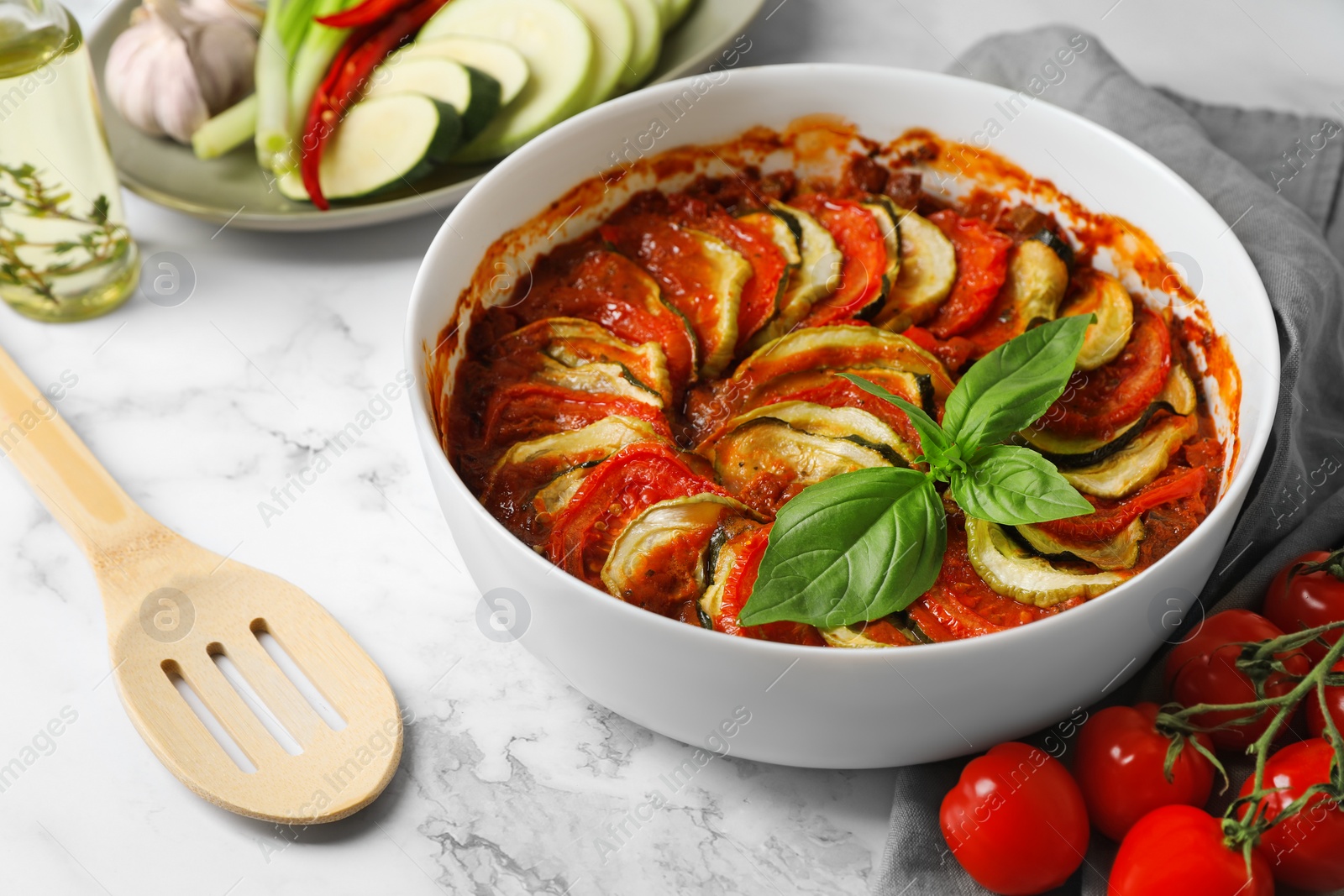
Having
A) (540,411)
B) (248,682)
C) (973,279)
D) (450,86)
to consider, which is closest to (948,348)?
(973,279)

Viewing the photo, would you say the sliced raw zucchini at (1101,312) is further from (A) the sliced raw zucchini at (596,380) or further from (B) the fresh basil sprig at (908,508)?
(A) the sliced raw zucchini at (596,380)

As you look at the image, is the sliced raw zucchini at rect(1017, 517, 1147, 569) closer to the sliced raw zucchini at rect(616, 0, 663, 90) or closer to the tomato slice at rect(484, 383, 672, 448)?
the tomato slice at rect(484, 383, 672, 448)

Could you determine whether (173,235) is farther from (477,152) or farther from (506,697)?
(506,697)

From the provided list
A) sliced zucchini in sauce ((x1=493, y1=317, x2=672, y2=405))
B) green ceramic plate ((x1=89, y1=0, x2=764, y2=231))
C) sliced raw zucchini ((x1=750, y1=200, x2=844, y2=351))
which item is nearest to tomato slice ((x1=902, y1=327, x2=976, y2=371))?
sliced raw zucchini ((x1=750, y1=200, x2=844, y2=351))

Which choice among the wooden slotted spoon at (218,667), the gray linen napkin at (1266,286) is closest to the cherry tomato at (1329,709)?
the gray linen napkin at (1266,286)

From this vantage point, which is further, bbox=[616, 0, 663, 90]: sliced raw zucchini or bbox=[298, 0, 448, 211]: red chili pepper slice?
bbox=[616, 0, 663, 90]: sliced raw zucchini

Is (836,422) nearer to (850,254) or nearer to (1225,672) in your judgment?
(850,254)

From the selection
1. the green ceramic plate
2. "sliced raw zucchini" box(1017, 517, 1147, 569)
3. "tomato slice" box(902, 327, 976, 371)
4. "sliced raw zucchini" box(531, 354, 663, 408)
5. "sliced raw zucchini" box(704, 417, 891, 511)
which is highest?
"tomato slice" box(902, 327, 976, 371)
